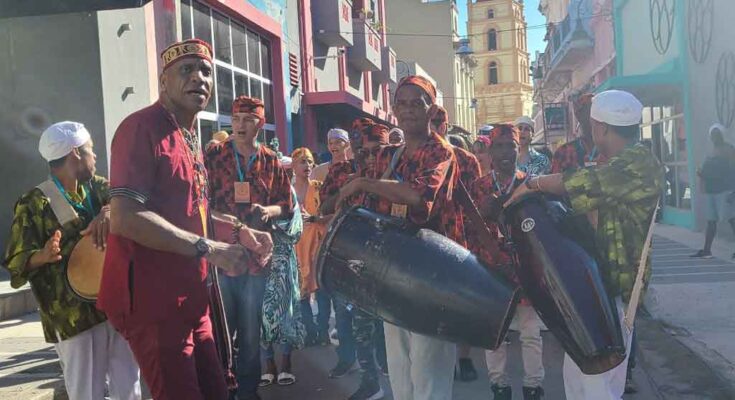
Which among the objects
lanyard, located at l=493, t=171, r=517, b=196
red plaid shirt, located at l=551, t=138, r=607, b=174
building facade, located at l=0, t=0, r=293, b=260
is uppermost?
building facade, located at l=0, t=0, r=293, b=260

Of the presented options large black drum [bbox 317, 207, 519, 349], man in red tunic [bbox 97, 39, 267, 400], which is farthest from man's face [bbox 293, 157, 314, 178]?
man in red tunic [bbox 97, 39, 267, 400]

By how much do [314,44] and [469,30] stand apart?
215ft

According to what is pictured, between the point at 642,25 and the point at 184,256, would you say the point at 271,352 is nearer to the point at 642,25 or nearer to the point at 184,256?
the point at 184,256

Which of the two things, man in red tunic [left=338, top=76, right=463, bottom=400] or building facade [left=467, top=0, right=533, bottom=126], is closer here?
man in red tunic [left=338, top=76, right=463, bottom=400]

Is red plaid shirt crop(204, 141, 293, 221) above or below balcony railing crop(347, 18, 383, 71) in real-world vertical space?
below

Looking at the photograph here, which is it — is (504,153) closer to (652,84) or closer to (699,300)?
(699,300)

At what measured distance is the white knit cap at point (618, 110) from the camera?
9.48 feet

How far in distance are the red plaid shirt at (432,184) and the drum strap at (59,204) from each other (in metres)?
1.38

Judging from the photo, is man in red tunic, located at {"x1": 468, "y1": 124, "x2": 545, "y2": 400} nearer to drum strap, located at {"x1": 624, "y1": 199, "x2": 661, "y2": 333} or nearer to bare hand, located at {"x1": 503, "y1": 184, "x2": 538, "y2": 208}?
bare hand, located at {"x1": 503, "y1": 184, "x2": 538, "y2": 208}

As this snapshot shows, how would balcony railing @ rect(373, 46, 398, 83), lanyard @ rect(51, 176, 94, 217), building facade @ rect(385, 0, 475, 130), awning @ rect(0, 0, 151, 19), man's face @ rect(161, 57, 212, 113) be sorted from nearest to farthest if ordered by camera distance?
1. man's face @ rect(161, 57, 212, 113)
2. lanyard @ rect(51, 176, 94, 217)
3. awning @ rect(0, 0, 151, 19)
4. balcony railing @ rect(373, 46, 398, 83)
5. building facade @ rect(385, 0, 475, 130)

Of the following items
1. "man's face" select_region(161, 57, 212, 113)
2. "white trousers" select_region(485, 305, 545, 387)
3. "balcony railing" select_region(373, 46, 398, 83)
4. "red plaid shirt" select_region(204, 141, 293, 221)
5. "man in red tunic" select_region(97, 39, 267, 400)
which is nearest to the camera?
"man in red tunic" select_region(97, 39, 267, 400)

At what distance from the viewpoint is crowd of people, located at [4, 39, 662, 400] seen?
2207mm

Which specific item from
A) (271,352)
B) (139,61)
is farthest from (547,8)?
(271,352)

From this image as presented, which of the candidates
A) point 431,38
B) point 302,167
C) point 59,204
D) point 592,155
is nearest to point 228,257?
point 59,204
